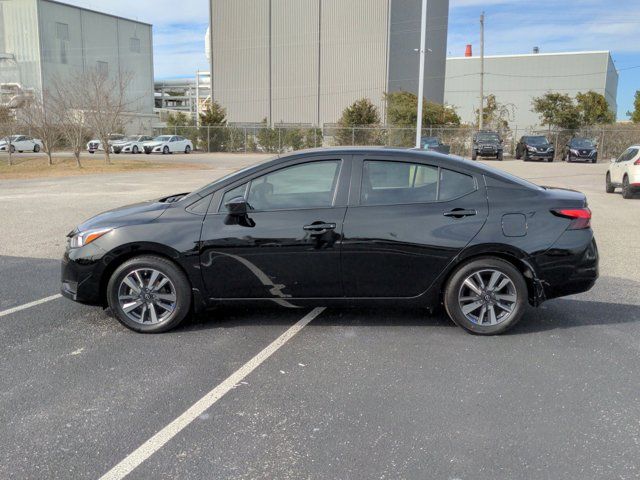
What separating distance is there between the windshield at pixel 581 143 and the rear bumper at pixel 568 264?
35047 millimetres

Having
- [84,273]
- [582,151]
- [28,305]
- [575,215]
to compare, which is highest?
[582,151]

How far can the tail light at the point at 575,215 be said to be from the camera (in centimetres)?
495

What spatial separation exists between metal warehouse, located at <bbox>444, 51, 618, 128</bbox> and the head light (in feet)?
225

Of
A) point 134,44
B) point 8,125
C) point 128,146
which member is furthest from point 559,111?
point 134,44

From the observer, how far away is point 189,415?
362cm

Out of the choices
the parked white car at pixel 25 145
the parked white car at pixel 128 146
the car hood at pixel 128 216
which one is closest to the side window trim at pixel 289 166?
the car hood at pixel 128 216

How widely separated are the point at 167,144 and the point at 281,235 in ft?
151

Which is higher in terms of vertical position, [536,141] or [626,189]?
[536,141]

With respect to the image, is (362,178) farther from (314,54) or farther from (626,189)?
(314,54)

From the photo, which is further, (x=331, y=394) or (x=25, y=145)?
(x=25, y=145)

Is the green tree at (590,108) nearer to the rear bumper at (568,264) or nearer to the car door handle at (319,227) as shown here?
the rear bumper at (568,264)

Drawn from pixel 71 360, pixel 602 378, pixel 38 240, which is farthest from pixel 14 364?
pixel 38 240

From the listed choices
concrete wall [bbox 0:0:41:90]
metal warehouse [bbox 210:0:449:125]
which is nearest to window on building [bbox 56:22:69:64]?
concrete wall [bbox 0:0:41:90]

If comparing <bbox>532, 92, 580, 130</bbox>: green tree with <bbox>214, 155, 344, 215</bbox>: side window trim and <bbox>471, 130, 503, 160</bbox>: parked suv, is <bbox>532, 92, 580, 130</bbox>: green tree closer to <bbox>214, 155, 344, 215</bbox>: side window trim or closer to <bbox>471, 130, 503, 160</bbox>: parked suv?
<bbox>471, 130, 503, 160</bbox>: parked suv
